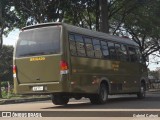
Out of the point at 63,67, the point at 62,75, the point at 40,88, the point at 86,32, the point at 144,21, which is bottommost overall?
the point at 40,88

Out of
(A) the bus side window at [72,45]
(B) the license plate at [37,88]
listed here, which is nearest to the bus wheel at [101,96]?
(A) the bus side window at [72,45]

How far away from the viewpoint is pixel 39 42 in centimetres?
1834

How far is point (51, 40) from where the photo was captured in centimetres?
1819

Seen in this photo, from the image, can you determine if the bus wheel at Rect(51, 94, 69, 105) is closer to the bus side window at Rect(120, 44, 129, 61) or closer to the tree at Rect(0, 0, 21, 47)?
the bus side window at Rect(120, 44, 129, 61)

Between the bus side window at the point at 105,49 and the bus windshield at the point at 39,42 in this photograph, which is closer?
the bus windshield at the point at 39,42

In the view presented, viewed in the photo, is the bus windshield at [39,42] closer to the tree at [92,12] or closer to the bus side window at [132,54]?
the bus side window at [132,54]

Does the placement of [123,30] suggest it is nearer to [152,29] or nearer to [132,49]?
[152,29]

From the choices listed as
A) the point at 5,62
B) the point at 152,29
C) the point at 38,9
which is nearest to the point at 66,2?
the point at 38,9

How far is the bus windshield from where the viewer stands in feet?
59.6

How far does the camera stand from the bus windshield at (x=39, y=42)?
715 inches

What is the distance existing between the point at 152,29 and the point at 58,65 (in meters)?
29.4

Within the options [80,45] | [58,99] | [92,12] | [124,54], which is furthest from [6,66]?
[80,45]

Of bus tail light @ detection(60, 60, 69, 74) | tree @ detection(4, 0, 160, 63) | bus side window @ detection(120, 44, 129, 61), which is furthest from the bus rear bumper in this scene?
tree @ detection(4, 0, 160, 63)

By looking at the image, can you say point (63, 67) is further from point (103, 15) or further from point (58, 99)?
point (103, 15)
